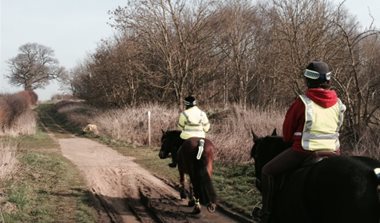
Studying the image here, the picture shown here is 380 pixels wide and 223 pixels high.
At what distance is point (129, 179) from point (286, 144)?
27.6 ft

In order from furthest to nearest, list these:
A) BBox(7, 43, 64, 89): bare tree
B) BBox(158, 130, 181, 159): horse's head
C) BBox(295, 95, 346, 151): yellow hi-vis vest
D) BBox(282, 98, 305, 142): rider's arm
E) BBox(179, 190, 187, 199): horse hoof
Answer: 1. BBox(7, 43, 64, 89): bare tree
2. BBox(158, 130, 181, 159): horse's head
3. BBox(179, 190, 187, 199): horse hoof
4. BBox(282, 98, 305, 142): rider's arm
5. BBox(295, 95, 346, 151): yellow hi-vis vest

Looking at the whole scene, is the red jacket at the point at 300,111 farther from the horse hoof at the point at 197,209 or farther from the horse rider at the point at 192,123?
the horse rider at the point at 192,123

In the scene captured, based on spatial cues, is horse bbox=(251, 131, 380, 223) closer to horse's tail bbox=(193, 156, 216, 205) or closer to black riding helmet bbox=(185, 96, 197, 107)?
horse's tail bbox=(193, 156, 216, 205)

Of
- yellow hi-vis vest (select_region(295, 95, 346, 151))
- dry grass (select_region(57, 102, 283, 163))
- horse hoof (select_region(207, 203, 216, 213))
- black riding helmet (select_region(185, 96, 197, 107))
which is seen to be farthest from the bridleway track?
yellow hi-vis vest (select_region(295, 95, 346, 151))

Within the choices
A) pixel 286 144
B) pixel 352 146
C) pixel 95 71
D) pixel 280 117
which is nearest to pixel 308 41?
Answer: pixel 280 117

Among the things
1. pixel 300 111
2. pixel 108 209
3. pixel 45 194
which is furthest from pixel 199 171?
pixel 300 111

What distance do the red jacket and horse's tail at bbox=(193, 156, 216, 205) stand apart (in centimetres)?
407

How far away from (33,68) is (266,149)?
3280 inches

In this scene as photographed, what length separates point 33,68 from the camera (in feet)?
275

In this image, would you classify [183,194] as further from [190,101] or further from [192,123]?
[190,101]

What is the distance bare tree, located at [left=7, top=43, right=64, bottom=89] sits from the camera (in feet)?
259

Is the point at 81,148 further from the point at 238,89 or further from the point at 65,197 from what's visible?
the point at 238,89

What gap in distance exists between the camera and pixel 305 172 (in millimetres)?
4938

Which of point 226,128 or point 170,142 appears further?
point 226,128
